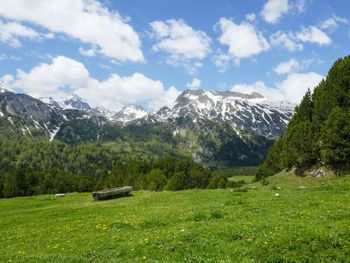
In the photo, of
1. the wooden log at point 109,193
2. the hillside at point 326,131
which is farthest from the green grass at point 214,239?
the hillside at point 326,131

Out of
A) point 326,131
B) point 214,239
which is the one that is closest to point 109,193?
point 326,131

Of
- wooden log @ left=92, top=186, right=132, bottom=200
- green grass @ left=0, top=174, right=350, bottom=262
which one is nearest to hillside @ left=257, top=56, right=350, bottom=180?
wooden log @ left=92, top=186, right=132, bottom=200

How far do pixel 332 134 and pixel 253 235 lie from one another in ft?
190

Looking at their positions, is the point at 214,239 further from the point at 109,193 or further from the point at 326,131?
the point at 326,131

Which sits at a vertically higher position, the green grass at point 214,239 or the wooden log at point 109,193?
the wooden log at point 109,193

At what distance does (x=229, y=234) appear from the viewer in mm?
18969

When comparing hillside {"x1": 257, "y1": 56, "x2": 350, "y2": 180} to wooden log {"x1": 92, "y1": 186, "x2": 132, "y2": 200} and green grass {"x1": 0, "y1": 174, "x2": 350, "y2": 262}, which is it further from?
green grass {"x1": 0, "y1": 174, "x2": 350, "y2": 262}

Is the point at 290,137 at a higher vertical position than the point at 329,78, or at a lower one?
lower

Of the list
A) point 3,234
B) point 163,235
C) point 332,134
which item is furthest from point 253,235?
point 332,134

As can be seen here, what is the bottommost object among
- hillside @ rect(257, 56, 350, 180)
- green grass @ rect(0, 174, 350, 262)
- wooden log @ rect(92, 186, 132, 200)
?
green grass @ rect(0, 174, 350, 262)

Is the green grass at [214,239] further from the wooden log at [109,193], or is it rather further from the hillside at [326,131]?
the hillside at [326,131]

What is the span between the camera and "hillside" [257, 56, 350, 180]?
69.5 m

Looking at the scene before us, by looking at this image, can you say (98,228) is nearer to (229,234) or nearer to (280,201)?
(229,234)

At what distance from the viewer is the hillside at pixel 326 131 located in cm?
6950
